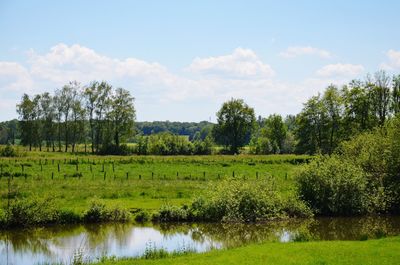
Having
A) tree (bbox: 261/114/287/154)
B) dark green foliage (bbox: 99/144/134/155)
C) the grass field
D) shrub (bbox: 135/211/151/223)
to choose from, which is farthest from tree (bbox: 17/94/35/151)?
shrub (bbox: 135/211/151/223)

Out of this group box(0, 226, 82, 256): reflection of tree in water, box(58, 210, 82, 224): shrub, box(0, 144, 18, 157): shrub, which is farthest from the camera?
box(0, 144, 18, 157): shrub

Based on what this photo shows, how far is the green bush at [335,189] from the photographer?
38250 millimetres

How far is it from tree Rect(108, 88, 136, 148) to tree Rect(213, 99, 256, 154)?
24.6 meters

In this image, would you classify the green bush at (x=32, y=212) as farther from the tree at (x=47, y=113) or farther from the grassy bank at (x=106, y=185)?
the tree at (x=47, y=113)

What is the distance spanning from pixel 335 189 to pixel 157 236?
17090mm

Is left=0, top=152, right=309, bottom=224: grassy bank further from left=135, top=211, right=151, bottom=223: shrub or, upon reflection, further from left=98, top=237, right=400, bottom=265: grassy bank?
left=98, top=237, right=400, bottom=265: grassy bank

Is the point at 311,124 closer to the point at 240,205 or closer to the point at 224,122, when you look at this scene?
the point at 224,122

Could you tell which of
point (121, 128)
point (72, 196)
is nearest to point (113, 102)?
point (121, 128)

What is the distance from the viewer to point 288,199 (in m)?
37.8

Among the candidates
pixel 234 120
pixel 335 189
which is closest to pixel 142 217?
pixel 335 189

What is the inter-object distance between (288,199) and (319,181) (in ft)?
11.5

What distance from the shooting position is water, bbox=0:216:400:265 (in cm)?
2636

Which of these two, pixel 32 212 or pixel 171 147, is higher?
pixel 171 147

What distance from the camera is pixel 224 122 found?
376 ft
